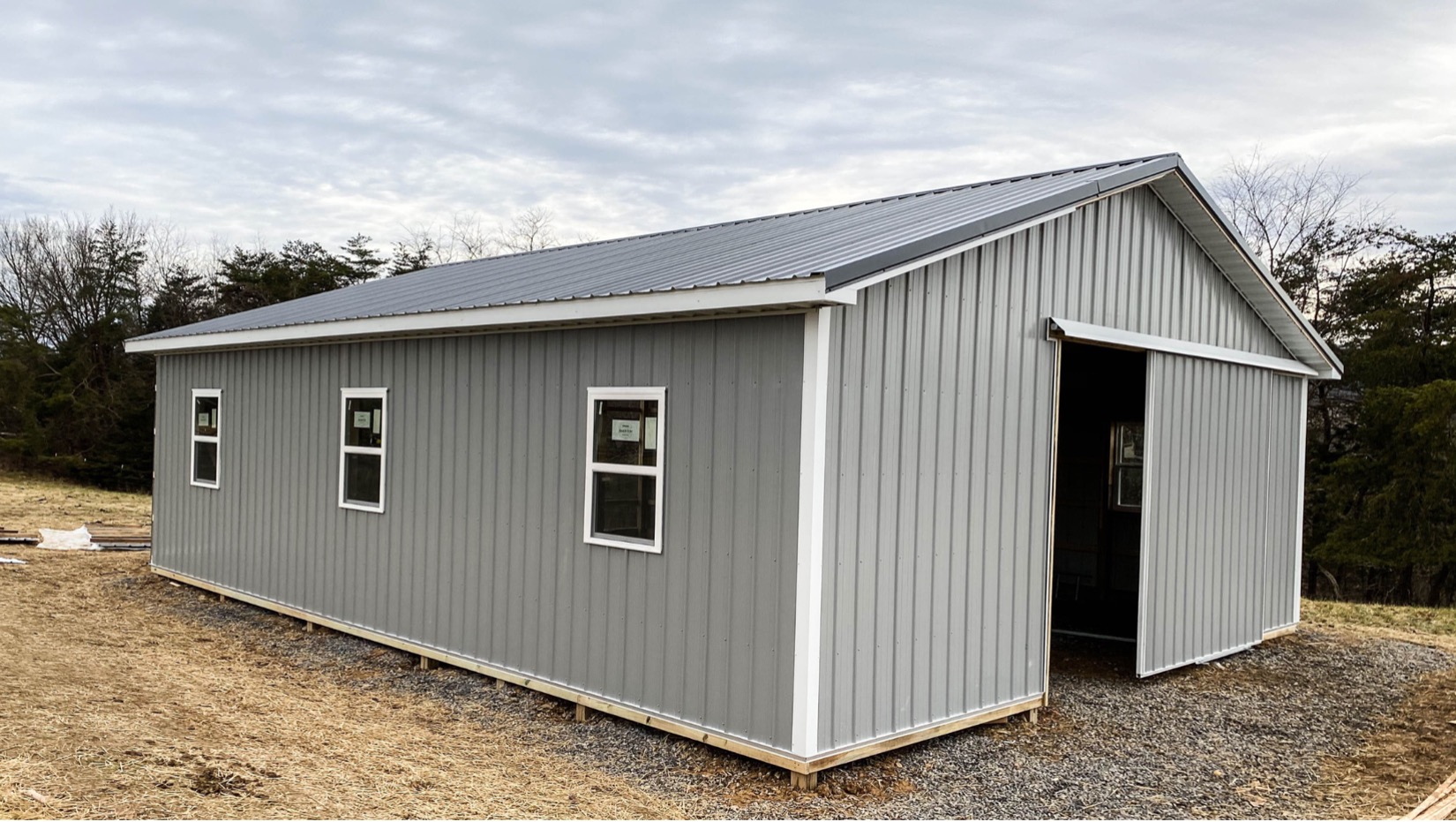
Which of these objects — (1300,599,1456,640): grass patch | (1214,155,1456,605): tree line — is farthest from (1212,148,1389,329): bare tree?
(1300,599,1456,640): grass patch

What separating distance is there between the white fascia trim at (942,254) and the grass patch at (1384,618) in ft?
23.2

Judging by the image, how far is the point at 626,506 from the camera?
630 cm

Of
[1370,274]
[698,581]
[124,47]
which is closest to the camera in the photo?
[698,581]

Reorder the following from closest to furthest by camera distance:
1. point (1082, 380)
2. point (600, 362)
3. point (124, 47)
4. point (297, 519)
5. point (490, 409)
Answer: point (600, 362) → point (490, 409) → point (297, 519) → point (1082, 380) → point (124, 47)

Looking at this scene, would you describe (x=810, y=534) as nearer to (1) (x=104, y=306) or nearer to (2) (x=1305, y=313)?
(2) (x=1305, y=313)

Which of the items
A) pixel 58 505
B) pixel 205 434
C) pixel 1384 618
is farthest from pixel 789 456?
pixel 58 505

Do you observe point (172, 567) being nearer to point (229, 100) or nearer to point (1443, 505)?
point (229, 100)

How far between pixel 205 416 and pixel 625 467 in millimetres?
6518

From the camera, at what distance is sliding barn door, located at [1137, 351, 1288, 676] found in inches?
308

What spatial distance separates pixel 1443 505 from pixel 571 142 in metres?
21.5

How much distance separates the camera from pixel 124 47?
707 inches

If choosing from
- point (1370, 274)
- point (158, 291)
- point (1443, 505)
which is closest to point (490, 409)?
point (1443, 505)

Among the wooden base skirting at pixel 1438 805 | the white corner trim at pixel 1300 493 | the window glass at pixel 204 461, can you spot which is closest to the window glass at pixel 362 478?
the window glass at pixel 204 461

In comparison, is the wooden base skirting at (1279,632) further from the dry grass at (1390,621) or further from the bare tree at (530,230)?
the bare tree at (530,230)
